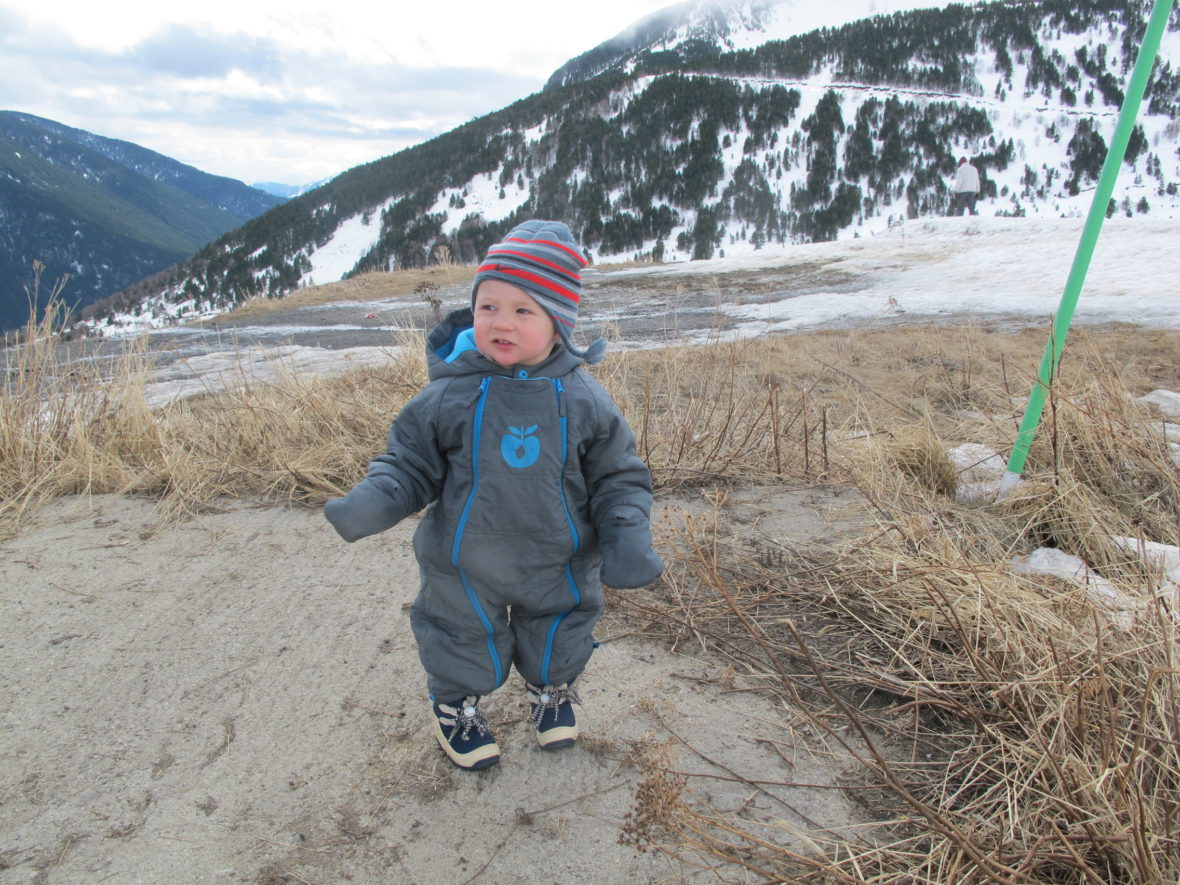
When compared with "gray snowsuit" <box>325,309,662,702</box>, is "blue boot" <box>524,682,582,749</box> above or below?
below

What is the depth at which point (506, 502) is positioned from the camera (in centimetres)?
157

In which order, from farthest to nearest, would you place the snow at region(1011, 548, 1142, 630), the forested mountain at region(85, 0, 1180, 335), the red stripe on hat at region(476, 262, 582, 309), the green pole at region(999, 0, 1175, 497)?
1. the forested mountain at region(85, 0, 1180, 335)
2. the green pole at region(999, 0, 1175, 497)
3. the snow at region(1011, 548, 1142, 630)
4. the red stripe on hat at region(476, 262, 582, 309)

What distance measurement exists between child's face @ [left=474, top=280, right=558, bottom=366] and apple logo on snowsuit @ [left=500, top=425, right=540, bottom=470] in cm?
16

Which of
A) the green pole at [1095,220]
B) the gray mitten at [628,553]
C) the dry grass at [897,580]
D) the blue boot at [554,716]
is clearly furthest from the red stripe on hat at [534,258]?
the green pole at [1095,220]

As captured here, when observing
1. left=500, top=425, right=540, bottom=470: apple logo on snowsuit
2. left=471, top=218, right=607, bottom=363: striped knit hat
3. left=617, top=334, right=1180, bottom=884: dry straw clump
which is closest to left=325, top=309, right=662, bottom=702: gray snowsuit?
left=500, top=425, right=540, bottom=470: apple logo on snowsuit

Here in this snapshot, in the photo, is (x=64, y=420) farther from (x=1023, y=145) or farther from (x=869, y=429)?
(x=1023, y=145)

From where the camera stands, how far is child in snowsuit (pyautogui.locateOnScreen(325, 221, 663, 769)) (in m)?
1.56

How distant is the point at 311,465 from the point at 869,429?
8.73ft

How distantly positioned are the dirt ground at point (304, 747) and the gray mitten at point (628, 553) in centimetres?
52

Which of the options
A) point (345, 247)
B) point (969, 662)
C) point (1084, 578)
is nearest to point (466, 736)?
point (969, 662)

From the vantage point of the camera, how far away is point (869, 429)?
3.47 meters

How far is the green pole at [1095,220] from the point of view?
7.26 feet

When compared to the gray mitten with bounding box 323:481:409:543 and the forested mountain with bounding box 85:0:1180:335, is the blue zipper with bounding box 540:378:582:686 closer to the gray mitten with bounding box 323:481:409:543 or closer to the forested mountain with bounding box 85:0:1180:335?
the gray mitten with bounding box 323:481:409:543

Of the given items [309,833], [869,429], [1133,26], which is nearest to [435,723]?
[309,833]
